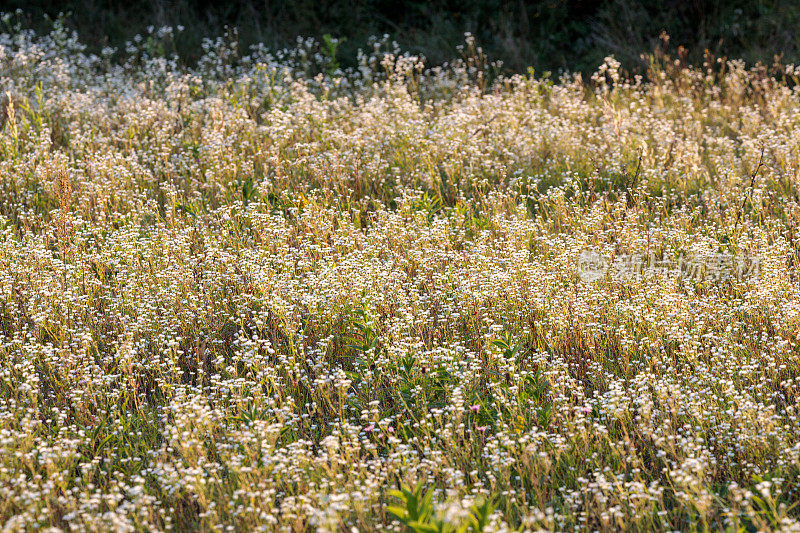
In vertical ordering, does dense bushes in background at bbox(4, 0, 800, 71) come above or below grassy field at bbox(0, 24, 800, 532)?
above

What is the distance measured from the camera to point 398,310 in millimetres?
4582

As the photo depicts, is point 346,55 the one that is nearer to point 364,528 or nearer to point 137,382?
point 137,382

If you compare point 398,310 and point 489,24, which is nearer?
point 398,310

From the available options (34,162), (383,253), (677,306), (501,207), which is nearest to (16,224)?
(34,162)

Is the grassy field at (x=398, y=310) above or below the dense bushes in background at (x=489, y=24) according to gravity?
below

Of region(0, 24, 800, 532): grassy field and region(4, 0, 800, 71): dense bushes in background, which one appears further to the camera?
region(4, 0, 800, 71): dense bushes in background

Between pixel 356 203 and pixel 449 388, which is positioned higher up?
pixel 356 203

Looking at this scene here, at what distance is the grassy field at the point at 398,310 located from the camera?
3.41m

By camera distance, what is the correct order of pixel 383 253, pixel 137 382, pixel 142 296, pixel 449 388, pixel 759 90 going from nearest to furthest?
pixel 449 388, pixel 137 382, pixel 142 296, pixel 383 253, pixel 759 90

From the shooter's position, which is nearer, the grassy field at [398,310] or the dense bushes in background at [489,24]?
the grassy field at [398,310]

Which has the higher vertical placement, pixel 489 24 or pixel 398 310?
pixel 489 24

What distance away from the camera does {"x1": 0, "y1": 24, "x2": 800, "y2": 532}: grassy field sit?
11.2 ft

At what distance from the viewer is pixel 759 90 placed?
8695 millimetres

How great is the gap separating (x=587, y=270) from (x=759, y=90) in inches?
191
